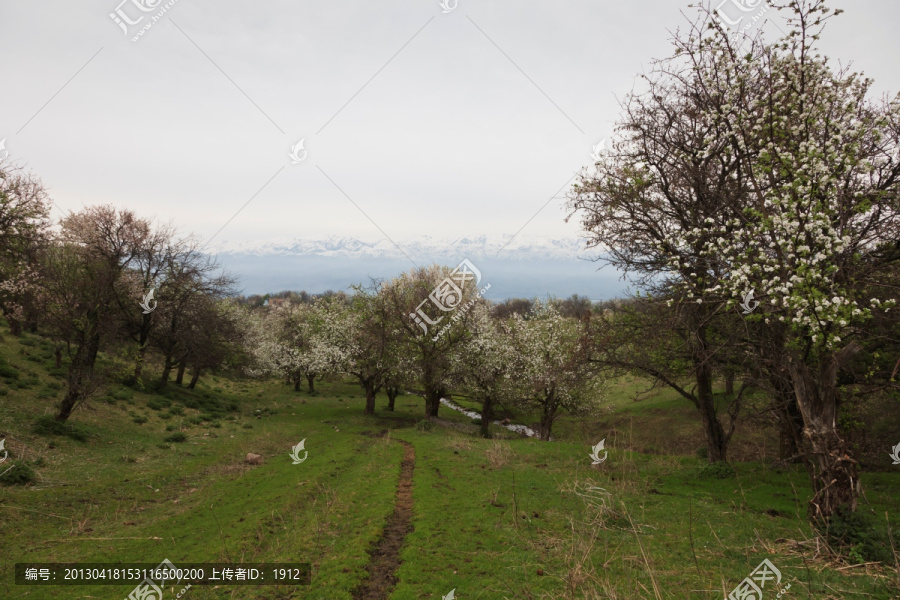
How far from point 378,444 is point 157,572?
1800cm

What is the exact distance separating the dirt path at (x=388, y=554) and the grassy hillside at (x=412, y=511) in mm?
240

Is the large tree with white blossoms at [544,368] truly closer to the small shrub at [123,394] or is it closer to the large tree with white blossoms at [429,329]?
the large tree with white blossoms at [429,329]

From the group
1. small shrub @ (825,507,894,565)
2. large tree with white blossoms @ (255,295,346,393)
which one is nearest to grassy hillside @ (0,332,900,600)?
small shrub @ (825,507,894,565)

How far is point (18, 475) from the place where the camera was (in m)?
16.3

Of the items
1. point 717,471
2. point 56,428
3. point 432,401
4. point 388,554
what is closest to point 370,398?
point 432,401

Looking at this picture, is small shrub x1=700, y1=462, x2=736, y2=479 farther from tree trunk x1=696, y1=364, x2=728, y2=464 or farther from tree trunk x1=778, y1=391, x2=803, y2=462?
tree trunk x1=778, y1=391, x2=803, y2=462

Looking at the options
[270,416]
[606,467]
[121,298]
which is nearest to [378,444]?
[606,467]

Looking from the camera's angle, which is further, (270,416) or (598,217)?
(270,416)

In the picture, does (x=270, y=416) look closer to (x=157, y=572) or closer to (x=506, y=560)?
(x=157, y=572)

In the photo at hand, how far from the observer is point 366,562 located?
10.9 m

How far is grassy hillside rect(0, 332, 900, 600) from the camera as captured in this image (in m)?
9.42

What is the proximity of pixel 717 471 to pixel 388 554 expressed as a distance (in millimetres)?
14761

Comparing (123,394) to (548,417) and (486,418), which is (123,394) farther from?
(548,417)

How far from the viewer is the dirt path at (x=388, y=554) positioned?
379 inches
